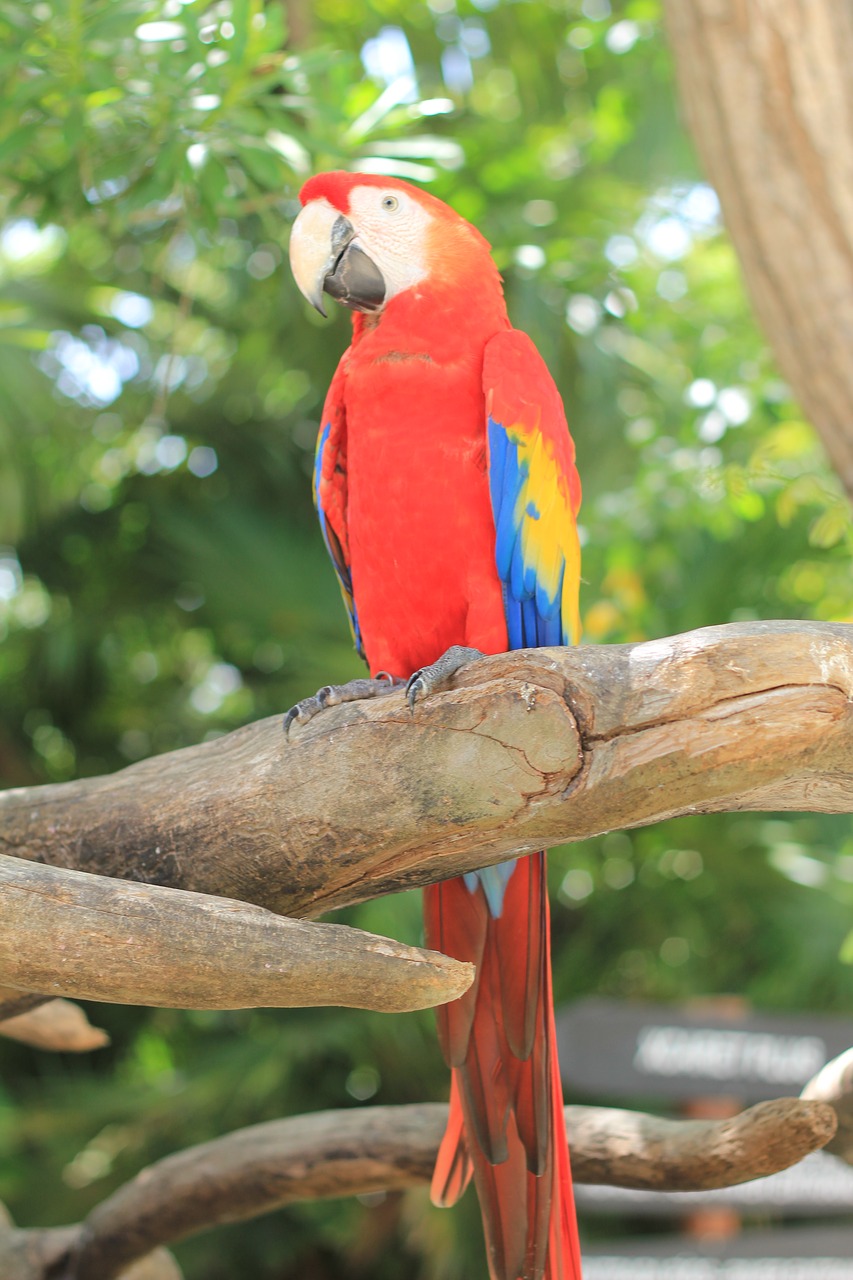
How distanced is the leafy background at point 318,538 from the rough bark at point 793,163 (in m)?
0.38

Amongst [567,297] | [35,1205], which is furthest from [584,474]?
[35,1205]

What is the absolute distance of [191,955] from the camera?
742 millimetres

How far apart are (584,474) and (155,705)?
1399 millimetres

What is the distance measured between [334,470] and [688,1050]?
1061 mm

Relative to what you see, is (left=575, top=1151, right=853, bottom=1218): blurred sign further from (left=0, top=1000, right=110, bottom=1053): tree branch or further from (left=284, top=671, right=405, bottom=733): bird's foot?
(left=284, top=671, right=405, bottom=733): bird's foot

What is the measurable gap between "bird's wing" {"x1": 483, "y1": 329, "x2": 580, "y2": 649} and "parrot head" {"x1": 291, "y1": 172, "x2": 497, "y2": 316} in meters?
0.12

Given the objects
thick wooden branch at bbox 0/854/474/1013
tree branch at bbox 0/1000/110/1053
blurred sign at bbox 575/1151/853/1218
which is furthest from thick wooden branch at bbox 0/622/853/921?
blurred sign at bbox 575/1151/853/1218

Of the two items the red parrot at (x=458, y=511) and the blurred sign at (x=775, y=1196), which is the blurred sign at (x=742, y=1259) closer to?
the blurred sign at (x=775, y=1196)

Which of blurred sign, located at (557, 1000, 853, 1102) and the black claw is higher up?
the black claw

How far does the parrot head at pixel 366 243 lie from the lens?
1230 millimetres

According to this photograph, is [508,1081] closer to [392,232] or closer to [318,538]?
[392,232]

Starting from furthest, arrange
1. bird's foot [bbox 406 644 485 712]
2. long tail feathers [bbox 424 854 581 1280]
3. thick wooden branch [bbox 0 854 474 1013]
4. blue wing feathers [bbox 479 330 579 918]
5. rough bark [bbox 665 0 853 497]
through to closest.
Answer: rough bark [bbox 665 0 853 497]
blue wing feathers [bbox 479 330 579 918]
long tail feathers [bbox 424 854 581 1280]
bird's foot [bbox 406 644 485 712]
thick wooden branch [bbox 0 854 474 1013]

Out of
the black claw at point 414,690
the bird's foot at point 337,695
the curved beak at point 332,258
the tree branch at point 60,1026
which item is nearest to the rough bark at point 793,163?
the curved beak at point 332,258

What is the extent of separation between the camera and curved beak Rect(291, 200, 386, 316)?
4.03 ft
